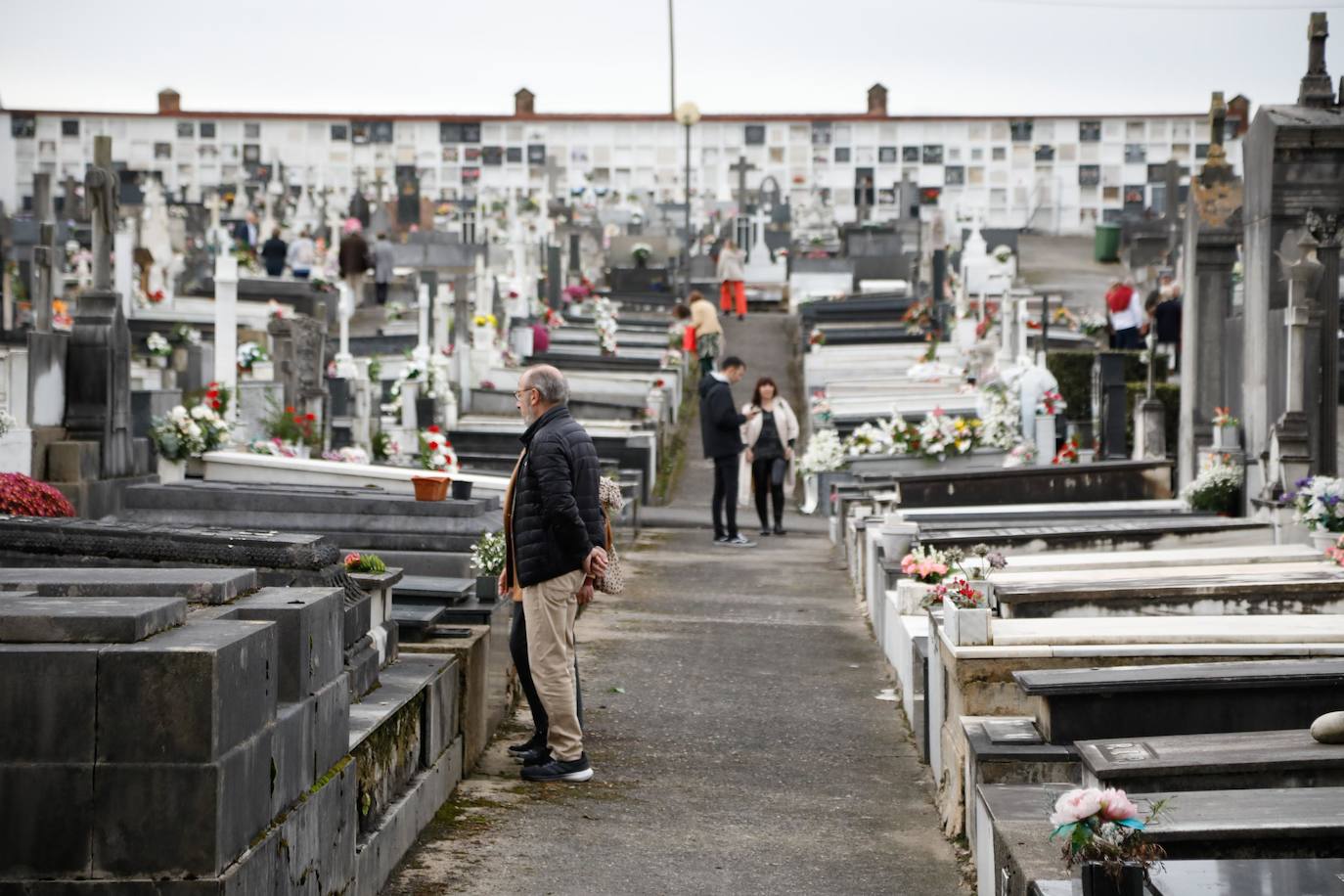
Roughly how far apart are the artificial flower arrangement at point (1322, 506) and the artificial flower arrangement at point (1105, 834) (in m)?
5.84

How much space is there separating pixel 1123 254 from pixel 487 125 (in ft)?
73.9

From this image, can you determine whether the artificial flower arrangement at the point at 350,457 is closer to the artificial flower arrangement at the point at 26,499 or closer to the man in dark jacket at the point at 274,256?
the artificial flower arrangement at the point at 26,499

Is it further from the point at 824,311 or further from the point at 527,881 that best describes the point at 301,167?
the point at 527,881

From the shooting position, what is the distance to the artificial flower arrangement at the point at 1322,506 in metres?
9.23

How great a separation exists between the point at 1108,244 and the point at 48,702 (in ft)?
138

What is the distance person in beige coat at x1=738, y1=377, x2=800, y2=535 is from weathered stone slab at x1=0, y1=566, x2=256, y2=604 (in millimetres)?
10831

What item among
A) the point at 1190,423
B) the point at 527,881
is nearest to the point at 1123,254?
the point at 1190,423

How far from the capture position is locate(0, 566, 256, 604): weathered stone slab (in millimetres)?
4406

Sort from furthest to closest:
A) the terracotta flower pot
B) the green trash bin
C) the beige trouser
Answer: the green trash bin
the terracotta flower pot
the beige trouser

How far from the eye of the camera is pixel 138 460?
44.6ft

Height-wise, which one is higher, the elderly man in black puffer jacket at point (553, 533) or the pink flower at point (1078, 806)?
the elderly man in black puffer jacket at point (553, 533)

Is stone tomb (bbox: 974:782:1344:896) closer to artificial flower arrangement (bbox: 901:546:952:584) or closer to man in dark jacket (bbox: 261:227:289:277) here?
artificial flower arrangement (bbox: 901:546:952:584)

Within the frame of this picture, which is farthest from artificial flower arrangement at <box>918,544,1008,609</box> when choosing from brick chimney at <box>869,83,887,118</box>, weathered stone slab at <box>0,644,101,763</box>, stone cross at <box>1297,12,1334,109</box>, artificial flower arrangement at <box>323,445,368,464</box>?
brick chimney at <box>869,83,887,118</box>

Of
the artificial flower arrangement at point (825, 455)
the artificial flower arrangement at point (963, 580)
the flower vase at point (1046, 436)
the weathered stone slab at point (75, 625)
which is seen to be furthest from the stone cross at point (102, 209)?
the weathered stone slab at point (75, 625)
